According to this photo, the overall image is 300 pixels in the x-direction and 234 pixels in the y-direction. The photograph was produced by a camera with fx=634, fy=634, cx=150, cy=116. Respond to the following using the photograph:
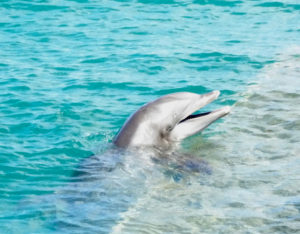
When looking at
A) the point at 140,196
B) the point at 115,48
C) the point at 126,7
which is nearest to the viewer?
the point at 140,196

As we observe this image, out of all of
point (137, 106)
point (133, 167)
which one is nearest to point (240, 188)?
point (133, 167)

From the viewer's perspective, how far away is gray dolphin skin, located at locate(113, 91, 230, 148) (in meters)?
8.16

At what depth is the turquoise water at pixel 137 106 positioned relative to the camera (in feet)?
21.9

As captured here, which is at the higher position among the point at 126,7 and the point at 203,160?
the point at 126,7

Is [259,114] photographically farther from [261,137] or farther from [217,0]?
[217,0]

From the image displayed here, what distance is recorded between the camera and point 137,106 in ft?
34.0

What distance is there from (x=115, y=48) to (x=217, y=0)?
18.2 feet

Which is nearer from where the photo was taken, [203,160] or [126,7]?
[203,160]

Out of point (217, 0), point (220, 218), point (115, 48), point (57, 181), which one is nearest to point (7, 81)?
point (115, 48)

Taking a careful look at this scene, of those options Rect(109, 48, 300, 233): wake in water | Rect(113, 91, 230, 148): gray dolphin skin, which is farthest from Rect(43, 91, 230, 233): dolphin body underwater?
Rect(109, 48, 300, 233): wake in water

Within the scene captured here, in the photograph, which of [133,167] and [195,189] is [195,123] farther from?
[195,189]

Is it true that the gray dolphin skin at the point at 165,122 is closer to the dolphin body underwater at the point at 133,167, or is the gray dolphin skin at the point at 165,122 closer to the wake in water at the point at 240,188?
the dolphin body underwater at the point at 133,167

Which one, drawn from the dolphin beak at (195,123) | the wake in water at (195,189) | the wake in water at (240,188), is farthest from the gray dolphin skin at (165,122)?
the wake in water at (240,188)

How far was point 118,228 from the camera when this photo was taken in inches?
251
